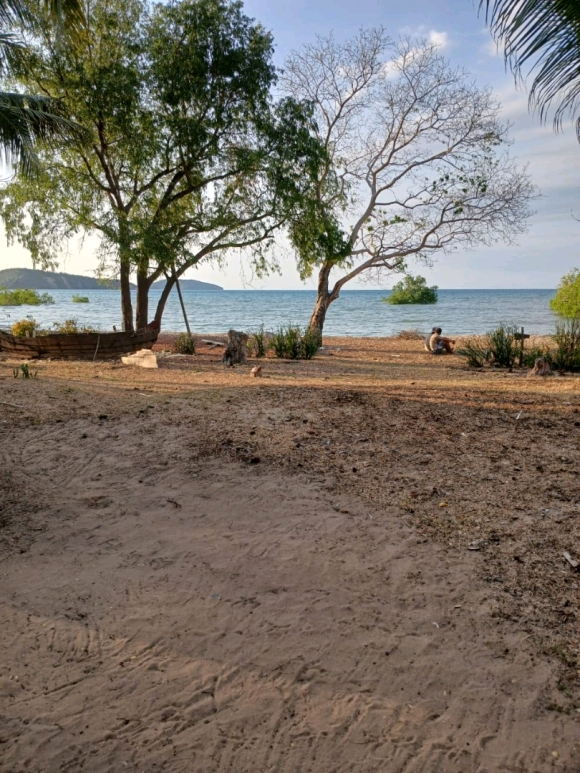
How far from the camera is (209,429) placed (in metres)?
5.58

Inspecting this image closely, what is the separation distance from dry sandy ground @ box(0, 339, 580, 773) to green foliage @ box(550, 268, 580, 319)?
818 inches

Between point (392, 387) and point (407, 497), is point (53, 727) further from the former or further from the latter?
point (392, 387)

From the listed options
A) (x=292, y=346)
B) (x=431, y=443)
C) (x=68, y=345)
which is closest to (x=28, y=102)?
(x=68, y=345)

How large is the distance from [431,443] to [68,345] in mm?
9641

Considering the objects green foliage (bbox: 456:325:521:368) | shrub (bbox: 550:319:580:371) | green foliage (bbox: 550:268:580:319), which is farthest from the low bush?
green foliage (bbox: 550:268:580:319)

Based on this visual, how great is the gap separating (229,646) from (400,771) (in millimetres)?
913

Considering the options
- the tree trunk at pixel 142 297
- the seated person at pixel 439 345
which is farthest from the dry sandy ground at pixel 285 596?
the tree trunk at pixel 142 297

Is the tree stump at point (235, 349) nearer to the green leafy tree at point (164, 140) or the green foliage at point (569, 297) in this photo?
the green leafy tree at point (164, 140)

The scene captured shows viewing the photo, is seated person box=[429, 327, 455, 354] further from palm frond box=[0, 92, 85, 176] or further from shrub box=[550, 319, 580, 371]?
palm frond box=[0, 92, 85, 176]

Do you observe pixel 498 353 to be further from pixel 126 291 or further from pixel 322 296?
pixel 126 291

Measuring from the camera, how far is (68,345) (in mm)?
12703

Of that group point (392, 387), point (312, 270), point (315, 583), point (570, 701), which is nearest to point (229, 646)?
point (315, 583)

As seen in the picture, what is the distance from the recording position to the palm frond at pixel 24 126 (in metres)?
9.52

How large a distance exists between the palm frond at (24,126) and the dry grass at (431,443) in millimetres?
3604
